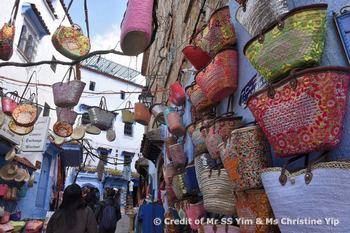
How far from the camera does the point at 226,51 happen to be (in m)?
1.91

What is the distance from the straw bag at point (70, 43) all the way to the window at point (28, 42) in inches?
220

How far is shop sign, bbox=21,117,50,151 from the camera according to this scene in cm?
641

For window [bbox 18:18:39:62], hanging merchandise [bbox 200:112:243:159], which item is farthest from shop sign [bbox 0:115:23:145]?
hanging merchandise [bbox 200:112:243:159]

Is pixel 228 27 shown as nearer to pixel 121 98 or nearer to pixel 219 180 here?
pixel 219 180

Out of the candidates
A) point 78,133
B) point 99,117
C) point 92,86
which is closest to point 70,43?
point 99,117

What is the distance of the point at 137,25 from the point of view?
209cm

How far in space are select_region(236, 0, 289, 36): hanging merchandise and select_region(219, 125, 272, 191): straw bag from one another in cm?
53

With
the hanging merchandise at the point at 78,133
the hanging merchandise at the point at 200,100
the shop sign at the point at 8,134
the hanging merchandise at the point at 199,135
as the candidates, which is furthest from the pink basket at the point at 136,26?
the hanging merchandise at the point at 78,133

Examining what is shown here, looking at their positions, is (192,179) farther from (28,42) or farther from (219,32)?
(28,42)

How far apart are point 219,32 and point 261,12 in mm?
677

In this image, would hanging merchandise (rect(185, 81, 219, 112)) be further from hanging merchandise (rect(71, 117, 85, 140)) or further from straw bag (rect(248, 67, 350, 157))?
hanging merchandise (rect(71, 117, 85, 140))

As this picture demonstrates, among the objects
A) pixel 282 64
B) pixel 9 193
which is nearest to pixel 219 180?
pixel 282 64

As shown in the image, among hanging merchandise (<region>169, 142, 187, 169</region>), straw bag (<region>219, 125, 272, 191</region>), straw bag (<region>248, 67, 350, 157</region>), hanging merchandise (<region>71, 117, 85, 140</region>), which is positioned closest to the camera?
straw bag (<region>248, 67, 350, 157</region>)

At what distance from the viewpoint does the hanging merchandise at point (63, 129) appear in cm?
597
